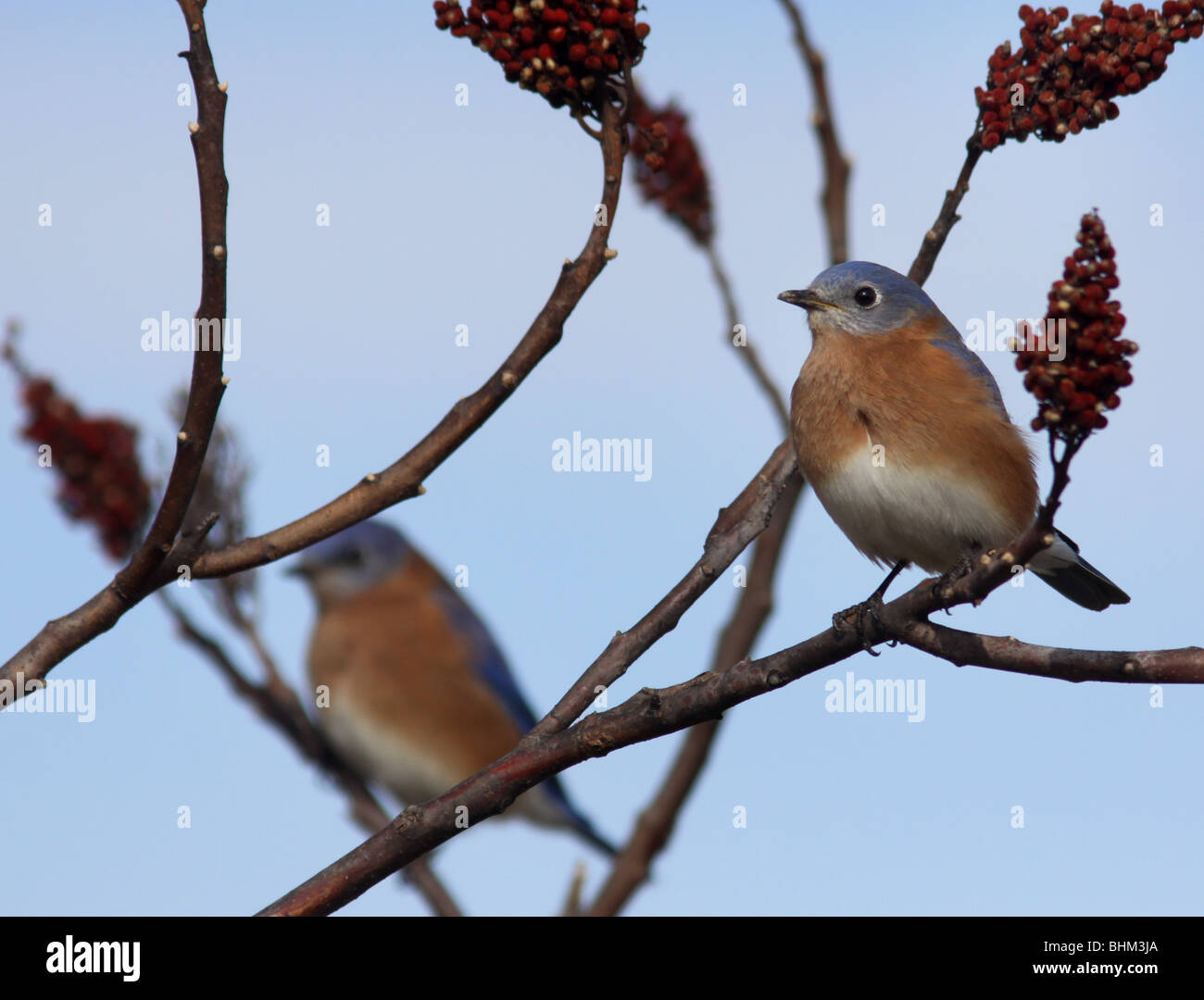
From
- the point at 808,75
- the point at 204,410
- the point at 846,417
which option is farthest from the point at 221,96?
the point at 808,75

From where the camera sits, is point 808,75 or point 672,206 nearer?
point 808,75

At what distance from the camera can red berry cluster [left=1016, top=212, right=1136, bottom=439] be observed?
7.32 feet

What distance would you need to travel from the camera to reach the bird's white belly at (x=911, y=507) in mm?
4270

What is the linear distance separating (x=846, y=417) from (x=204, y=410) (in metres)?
2.33

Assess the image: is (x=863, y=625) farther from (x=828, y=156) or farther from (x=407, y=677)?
(x=407, y=677)

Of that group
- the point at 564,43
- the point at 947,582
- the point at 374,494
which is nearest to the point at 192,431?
the point at 374,494

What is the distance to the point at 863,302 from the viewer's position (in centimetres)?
499

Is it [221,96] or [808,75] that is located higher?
[808,75]

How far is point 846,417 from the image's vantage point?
14.6 feet

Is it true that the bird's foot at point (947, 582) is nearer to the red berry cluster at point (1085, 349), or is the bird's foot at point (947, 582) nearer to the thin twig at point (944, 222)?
the red berry cluster at point (1085, 349)

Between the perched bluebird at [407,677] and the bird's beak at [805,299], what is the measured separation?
3045 millimetres

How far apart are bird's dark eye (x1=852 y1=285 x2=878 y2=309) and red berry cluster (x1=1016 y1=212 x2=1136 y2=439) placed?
2698 mm
